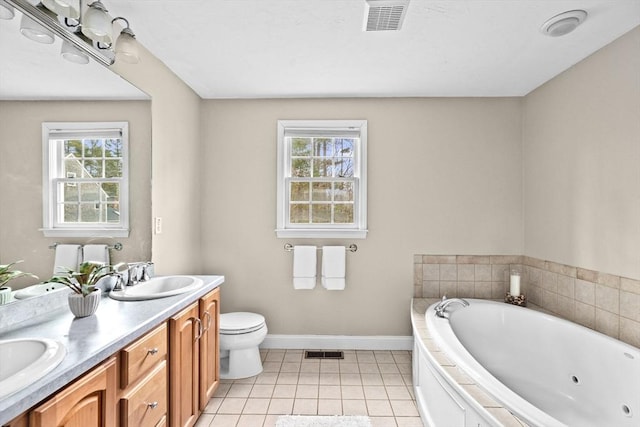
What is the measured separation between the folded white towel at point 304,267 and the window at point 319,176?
6.0 inches

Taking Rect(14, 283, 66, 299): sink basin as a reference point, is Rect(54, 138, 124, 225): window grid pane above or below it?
above

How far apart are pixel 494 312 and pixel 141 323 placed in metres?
2.40

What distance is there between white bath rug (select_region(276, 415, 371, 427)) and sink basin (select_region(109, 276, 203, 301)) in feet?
3.15

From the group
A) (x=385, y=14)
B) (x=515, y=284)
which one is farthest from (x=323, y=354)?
(x=385, y=14)

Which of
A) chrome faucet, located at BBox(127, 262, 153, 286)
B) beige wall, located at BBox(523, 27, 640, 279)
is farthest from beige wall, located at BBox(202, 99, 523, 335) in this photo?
chrome faucet, located at BBox(127, 262, 153, 286)

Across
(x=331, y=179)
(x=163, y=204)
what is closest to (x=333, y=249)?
(x=331, y=179)

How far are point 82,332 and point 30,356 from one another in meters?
0.19

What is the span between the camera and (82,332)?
1.31 meters

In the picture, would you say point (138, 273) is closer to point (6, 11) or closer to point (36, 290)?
point (36, 290)

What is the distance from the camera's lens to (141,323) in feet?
4.69

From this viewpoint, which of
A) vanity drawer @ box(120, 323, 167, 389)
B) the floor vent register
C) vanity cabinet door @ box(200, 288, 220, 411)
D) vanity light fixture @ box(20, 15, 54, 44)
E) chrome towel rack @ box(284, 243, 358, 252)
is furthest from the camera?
chrome towel rack @ box(284, 243, 358, 252)

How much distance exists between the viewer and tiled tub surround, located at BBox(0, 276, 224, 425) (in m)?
0.91

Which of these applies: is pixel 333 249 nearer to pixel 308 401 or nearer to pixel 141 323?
pixel 308 401

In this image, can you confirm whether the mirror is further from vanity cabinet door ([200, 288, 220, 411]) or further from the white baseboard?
the white baseboard
